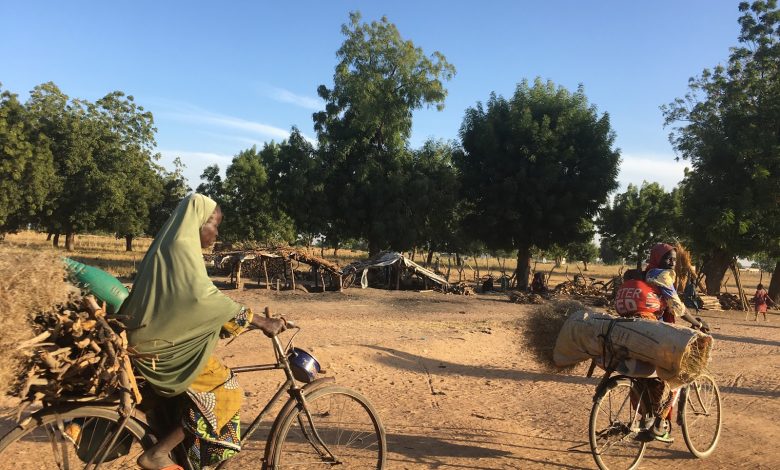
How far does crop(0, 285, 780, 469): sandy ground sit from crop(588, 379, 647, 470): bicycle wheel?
0.24 meters

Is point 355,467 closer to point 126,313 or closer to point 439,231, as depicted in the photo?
point 126,313

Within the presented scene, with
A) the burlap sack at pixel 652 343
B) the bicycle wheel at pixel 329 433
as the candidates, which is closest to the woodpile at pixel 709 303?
the burlap sack at pixel 652 343

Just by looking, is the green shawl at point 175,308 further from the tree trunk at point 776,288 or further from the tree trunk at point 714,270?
the tree trunk at point 776,288

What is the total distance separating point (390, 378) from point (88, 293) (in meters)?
5.43

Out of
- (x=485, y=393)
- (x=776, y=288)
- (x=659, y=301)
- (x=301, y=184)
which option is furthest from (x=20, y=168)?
(x=776, y=288)

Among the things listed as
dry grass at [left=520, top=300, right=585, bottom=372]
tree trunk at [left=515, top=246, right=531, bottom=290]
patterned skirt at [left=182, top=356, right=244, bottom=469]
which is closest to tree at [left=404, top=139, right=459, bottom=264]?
tree trunk at [left=515, top=246, right=531, bottom=290]

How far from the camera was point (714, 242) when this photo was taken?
23.2 m

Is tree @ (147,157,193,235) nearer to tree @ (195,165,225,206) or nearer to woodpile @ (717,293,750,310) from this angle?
tree @ (195,165,225,206)

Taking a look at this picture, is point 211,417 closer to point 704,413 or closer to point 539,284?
point 704,413

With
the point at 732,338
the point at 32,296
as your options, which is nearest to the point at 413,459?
the point at 32,296

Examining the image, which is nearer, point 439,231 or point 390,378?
point 390,378

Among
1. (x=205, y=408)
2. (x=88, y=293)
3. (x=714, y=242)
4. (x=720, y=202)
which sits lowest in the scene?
(x=205, y=408)

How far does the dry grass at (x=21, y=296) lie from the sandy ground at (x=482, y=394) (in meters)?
2.38

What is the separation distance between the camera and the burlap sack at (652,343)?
13.8 feet
